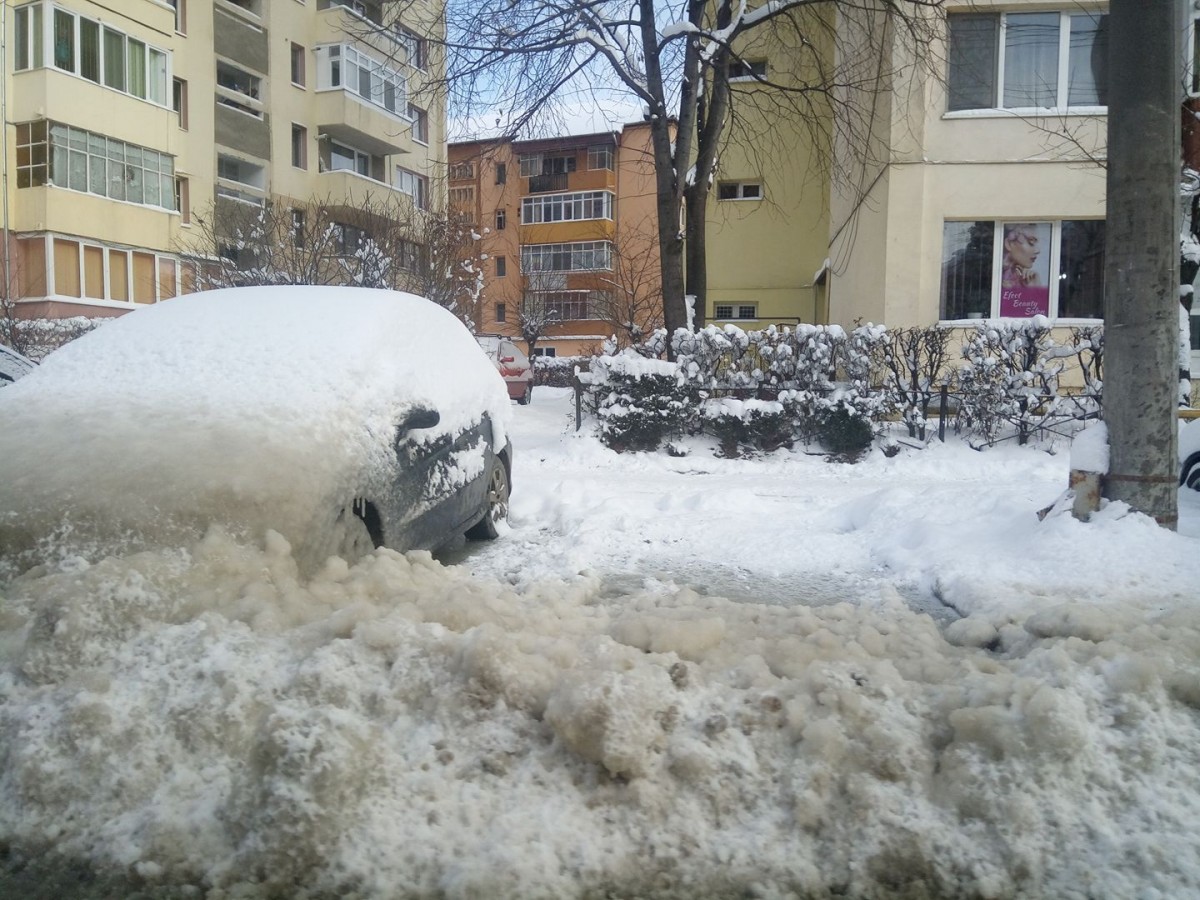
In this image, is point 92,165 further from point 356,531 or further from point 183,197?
point 356,531

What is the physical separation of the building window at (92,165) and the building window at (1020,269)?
70.5 feet

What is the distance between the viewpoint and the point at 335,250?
15.8 metres

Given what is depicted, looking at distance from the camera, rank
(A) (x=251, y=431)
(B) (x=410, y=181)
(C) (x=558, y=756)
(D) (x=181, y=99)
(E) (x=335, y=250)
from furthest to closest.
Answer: (B) (x=410, y=181), (D) (x=181, y=99), (E) (x=335, y=250), (A) (x=251, y=431), (C) (x=558, y=756)

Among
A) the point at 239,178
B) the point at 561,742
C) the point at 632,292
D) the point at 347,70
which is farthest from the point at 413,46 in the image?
the point at 347,70

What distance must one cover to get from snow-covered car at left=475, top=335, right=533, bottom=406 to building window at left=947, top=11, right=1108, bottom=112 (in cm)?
1002

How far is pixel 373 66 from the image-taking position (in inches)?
1314

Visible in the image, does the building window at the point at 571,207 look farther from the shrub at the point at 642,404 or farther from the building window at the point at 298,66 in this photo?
the shrub at the point at 642,404

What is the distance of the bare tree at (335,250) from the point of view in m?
15.6

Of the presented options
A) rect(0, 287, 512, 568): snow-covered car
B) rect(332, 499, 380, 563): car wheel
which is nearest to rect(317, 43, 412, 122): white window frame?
rect(0, 287, 512, 568): snow-covered car

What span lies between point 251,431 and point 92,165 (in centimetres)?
2483

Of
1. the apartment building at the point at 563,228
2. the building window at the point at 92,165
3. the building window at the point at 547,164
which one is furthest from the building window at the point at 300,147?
the building window at the point at 547,164

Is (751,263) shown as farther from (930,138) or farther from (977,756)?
(977,756)

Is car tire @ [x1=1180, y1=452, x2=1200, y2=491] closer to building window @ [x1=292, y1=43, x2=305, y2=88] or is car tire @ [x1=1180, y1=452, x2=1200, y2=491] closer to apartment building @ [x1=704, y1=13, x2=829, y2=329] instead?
apartment building @ [x1=704, y1=13, x2=829, y2=329]

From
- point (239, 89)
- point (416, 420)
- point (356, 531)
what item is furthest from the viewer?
point (239, 89)
